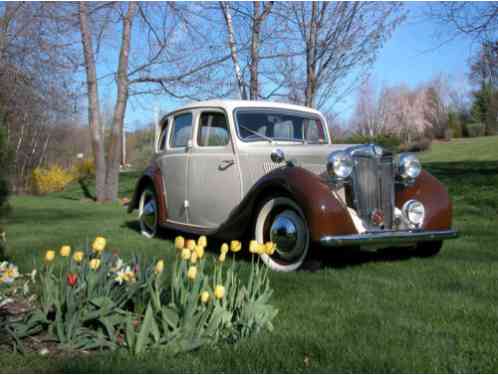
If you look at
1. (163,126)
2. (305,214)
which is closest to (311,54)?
(163,126)

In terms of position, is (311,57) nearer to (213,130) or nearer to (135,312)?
(213,130)

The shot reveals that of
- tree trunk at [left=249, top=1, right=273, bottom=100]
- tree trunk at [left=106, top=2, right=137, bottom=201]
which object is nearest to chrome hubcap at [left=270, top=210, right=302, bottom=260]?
tree trunk at [left=249, top=1, right=273, bottom=100]

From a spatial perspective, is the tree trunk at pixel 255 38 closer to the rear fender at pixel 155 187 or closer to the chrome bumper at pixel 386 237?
the rear fender at pixel 155 187

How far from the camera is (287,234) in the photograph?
15.6 ft

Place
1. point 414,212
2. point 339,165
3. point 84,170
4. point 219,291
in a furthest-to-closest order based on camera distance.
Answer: point 84,170 < point 414,212 < point 339,165 < point 219,291

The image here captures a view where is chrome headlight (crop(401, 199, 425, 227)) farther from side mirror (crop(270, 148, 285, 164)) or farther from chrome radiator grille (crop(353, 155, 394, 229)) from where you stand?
side mirror (crop(270, 148, 285, 164))

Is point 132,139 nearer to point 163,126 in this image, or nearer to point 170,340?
point 163,126

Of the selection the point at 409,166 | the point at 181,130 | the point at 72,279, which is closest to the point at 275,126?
the point at 181,130

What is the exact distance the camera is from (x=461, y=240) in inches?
254

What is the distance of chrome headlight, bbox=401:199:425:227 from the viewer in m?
5.00

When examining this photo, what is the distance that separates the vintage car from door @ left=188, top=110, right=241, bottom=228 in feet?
0.04

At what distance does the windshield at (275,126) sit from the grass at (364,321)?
5.03ft

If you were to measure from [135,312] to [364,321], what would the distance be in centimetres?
136

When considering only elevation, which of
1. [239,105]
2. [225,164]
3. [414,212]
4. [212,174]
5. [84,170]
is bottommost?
[414,212]
